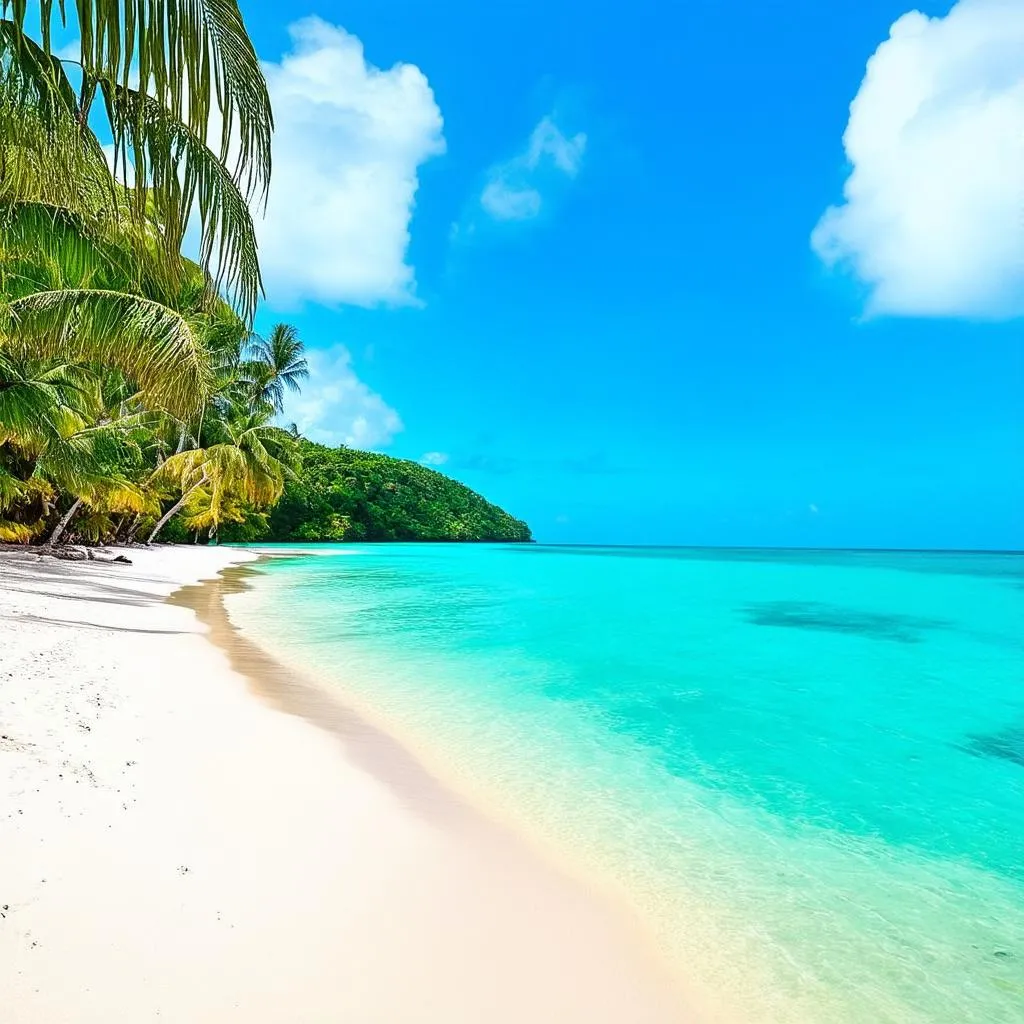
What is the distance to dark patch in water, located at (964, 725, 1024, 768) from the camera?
5148 millimetres

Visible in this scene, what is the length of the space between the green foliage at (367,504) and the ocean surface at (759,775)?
3617cm

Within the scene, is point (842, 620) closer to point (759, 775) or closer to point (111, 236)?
point (759, 775)

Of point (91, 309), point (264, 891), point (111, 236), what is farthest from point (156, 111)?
point (91, 309)

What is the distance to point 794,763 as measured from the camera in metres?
4.63

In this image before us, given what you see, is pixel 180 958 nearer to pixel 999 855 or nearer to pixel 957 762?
pixel 999 855

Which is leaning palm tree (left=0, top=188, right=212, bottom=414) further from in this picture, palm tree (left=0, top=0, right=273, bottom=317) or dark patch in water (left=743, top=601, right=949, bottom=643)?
dark patch in water (left=743, top=601, right=949, bottom=643)

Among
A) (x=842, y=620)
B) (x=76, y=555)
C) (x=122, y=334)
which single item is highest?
(x=122, y=334)

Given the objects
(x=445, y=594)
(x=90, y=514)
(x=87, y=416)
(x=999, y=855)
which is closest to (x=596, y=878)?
(x=999, y=855)

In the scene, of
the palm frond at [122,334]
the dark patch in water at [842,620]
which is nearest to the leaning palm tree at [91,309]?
the palm frond at [122,334]

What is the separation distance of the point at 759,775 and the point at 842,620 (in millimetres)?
10849

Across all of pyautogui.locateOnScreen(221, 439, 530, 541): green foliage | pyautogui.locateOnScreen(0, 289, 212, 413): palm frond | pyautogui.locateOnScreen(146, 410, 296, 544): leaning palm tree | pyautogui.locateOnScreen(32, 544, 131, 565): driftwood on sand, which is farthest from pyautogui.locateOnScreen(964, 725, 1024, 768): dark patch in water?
pyautogui.locateOnScreen(221, 439, 530, 541): green foliage

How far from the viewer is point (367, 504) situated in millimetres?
53438

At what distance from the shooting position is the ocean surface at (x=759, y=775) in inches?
90.7

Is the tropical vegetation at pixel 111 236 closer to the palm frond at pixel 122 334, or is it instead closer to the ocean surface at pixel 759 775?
the palm frond at pixel 122 334
